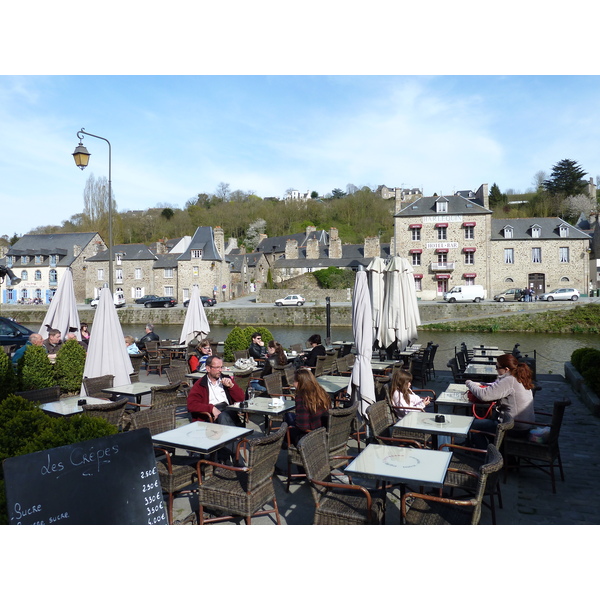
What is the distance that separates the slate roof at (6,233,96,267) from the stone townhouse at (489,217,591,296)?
43953 mm

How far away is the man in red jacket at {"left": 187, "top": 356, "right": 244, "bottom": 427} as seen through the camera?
5535 mm

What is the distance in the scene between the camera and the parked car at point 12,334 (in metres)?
11.7

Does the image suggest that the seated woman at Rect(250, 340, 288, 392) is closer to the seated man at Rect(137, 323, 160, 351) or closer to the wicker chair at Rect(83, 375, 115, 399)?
the wicker chair at Rect(83, 375, 115, 399)

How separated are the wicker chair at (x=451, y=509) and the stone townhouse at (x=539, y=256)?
4214cm

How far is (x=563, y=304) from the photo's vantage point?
30.3 metres

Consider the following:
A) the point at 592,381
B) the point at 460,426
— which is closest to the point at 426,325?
the point at 592,381

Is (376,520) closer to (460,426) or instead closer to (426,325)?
(460,426)

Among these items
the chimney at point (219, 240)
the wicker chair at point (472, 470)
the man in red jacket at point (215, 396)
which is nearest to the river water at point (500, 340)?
the man in red jacket at point (215, 396)

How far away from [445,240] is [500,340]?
20.5 meters

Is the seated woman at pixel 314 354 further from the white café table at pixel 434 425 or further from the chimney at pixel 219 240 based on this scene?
the chimney at pixel 219 240

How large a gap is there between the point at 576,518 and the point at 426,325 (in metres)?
26.1

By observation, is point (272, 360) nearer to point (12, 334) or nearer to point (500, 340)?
point (12, 334)

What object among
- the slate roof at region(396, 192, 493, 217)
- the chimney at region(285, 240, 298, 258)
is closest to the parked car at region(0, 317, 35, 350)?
the slate roof at region(396, 192, 493, 217)
